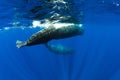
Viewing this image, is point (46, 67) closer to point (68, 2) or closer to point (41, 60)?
point (41, 60)

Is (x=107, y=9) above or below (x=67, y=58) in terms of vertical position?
above

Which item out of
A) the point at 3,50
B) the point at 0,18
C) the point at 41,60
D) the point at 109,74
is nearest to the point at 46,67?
the point at 41,60

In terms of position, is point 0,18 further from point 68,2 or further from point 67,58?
point 67,58

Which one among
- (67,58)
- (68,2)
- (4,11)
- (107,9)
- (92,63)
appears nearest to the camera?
(68,2)

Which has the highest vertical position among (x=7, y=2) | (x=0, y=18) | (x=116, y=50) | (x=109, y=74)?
(x=7, y=2)

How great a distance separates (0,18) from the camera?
14.7 metres

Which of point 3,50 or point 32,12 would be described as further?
point 3,50

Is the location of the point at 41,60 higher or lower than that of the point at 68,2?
lower

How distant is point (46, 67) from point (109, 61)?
13.5m

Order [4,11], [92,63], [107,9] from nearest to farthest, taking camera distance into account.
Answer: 1. [4,11]
2. [107,9]
3. [92,63]

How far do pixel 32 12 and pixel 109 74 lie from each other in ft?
103

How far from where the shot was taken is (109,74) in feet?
134

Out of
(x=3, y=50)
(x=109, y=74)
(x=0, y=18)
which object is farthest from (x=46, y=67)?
(x=0, y=18)

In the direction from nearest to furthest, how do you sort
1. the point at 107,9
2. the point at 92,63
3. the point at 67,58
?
the point at 107,9 → the point at 67,58 → the point at 92,63
